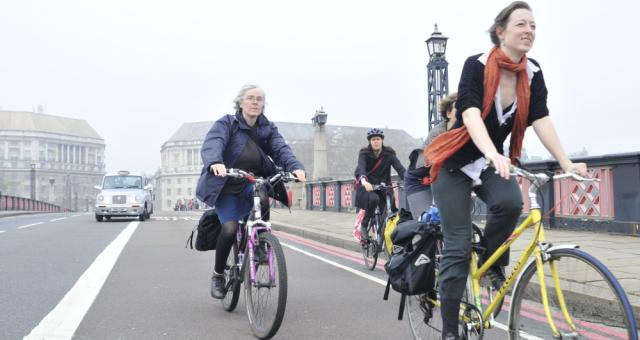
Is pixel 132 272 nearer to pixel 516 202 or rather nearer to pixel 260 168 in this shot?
pixel 260 168

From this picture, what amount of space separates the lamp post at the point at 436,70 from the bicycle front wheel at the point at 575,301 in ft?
35.2

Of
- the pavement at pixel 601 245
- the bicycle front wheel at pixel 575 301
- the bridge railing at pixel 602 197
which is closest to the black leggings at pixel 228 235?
the pavement at pixel 601 245

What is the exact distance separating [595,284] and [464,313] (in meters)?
0.79

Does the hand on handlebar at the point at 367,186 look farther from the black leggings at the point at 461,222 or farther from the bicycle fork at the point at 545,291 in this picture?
the bicycle fork at the point at 545,291

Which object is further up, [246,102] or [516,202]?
[246,102]

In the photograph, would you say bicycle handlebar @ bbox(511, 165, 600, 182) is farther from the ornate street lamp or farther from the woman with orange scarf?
the ornate street lamp

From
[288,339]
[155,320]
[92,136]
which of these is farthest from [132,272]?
[92,136]

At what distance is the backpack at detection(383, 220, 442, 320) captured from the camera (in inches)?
124

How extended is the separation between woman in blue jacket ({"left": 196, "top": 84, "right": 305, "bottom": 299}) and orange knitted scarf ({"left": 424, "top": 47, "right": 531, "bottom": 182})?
1449 millimetres

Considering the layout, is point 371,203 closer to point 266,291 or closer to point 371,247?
point 371,247

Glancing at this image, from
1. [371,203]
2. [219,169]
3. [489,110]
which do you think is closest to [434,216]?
[489,110]

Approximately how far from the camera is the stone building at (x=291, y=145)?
104 m

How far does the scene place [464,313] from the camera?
3.04 metres

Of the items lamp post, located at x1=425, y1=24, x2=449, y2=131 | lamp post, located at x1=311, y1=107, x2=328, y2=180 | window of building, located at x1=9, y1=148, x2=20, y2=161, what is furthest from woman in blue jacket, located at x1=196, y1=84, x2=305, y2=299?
window of building, located at x1=9, y1=148, x2=20, y2=161
